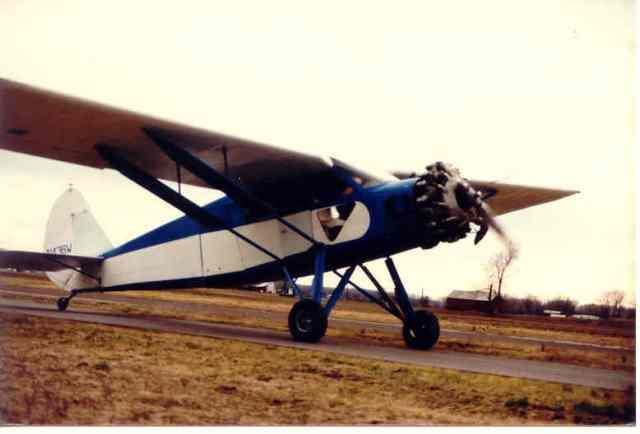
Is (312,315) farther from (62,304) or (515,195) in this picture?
(62,304)

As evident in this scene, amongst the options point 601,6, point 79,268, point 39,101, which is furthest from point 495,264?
point 79,268

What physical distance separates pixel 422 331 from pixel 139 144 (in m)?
5.46

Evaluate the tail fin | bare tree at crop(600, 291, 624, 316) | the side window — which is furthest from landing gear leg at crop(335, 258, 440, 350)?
the tail fin

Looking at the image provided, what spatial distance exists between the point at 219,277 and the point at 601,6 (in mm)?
7607

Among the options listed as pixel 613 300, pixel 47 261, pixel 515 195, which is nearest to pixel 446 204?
pixel 613 300

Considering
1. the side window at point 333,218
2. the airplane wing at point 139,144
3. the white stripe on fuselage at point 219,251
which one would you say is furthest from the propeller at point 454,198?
the airplane wing at point 139,144

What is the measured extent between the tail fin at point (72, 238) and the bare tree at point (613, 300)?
1060cm

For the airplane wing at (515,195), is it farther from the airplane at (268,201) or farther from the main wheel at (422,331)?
the main wheel at (422,331)

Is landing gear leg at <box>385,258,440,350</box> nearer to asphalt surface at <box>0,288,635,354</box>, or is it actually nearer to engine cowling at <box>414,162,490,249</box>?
engine cowling at <box>414,162,490,249</box>

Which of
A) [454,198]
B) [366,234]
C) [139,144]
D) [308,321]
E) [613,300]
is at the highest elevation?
[139,144]

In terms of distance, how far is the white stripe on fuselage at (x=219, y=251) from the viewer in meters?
9.98

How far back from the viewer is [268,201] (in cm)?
1091

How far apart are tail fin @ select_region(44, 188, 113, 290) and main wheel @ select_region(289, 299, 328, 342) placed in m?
6.96

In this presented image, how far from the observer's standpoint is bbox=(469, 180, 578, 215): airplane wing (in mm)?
11880
